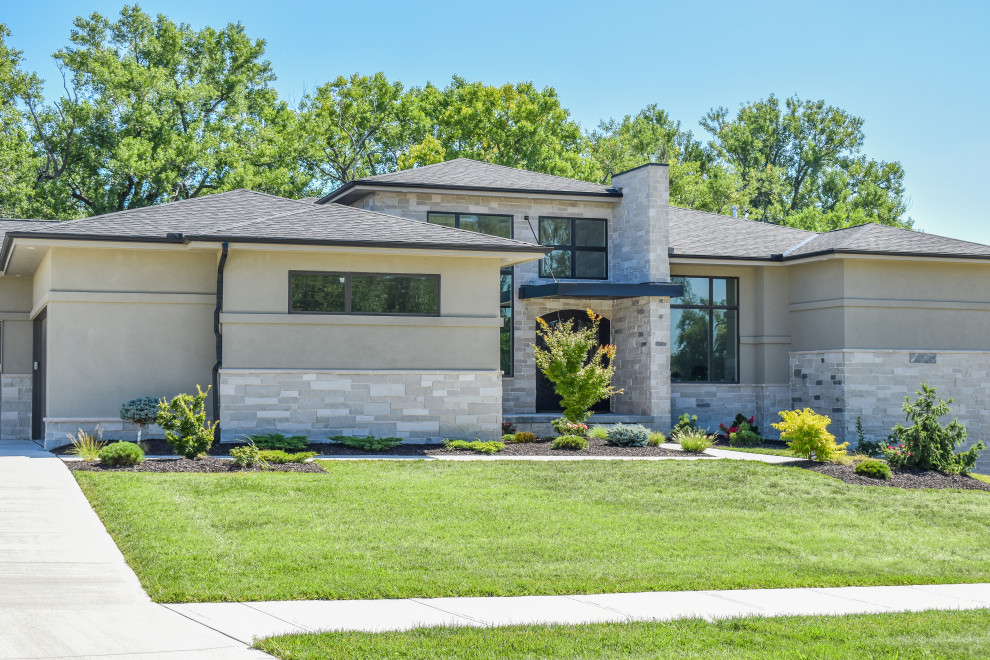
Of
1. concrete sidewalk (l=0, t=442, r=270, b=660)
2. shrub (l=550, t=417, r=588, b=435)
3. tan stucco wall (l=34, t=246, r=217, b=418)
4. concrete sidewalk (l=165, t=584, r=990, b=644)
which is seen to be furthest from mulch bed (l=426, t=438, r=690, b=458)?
concrete sidewalk (l=165, t=584, r=990, b=644)

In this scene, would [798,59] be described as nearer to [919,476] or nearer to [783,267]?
[783,267]

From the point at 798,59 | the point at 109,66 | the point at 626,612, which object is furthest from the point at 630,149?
the point at 626,612

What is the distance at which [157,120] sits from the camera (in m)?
36.1

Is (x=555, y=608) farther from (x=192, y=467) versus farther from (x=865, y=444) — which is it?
(x=865, y=444)

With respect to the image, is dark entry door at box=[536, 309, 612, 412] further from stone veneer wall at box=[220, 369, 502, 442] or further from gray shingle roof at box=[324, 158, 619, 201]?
stone veneer wall at box=[220, 369, 502, 442]

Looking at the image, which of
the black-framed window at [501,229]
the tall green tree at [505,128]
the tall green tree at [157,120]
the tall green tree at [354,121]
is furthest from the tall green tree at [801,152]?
the black-framed window at [501,229]

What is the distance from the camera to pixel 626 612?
303 inches

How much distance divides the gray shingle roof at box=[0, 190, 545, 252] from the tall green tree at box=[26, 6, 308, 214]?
16645 millimetres

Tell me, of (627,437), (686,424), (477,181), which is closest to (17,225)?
(477,181)

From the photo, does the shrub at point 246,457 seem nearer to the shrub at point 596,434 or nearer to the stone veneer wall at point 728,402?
the shrub at point 596,434

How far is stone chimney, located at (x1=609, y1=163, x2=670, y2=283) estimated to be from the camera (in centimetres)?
2289

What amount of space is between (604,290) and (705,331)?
147 inches

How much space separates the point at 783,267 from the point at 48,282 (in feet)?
53.6

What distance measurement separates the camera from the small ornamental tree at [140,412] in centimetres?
1733
